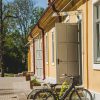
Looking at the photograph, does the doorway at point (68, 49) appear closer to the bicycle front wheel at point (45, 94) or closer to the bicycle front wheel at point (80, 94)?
the bicycle front wheel at point (80, 94)

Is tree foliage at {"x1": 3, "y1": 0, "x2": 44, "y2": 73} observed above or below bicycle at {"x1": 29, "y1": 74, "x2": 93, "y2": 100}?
above

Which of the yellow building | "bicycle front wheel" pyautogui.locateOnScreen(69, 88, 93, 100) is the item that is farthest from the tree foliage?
"bicycle front wheel" pyautogui.locateOnScreen(69, 88, 93, 100)

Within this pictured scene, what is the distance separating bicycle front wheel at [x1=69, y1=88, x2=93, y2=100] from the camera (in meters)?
14.6

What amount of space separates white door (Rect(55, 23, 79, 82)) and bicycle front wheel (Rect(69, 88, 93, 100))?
386 cm

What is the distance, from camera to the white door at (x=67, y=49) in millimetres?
18547

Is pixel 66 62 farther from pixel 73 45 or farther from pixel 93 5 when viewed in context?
pixel 93 5

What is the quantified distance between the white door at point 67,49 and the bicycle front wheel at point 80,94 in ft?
12.7

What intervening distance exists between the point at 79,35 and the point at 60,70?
159 cm

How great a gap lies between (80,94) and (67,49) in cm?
425

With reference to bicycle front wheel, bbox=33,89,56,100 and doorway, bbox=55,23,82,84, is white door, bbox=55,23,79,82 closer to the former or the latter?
Result: doorway, bbox=55,23,82,84

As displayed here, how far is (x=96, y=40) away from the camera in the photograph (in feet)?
49.8

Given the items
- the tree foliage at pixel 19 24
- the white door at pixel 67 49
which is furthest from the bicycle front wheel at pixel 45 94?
the tree foliage at pixel 19 24

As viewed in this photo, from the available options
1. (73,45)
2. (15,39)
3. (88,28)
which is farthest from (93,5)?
(15,39)

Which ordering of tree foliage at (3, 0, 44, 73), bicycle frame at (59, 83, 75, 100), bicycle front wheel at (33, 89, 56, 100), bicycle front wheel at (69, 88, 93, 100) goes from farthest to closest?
tree foliage at (3, 0, 44, 73) → bicycle front wheel at (33, 89, 56, 100) → bicycle front wheel at (69, 88, 93, 100) → bicycle frame at (59, 83, 75, 100)
